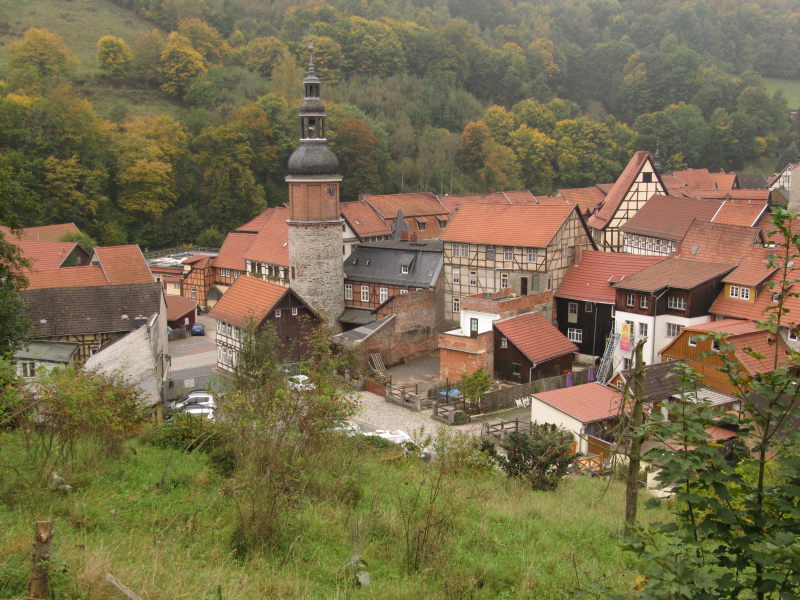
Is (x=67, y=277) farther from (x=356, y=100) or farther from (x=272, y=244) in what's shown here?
(x=356, y=100)

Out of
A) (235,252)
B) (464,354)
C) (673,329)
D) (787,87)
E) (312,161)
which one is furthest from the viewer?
(787,87)

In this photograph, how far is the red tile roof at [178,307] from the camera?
126 ft

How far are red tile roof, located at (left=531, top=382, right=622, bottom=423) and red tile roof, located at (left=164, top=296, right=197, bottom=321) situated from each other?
69.3ft

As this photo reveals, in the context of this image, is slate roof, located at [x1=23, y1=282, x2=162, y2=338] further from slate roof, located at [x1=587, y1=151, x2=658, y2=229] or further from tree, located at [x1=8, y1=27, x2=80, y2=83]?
tree, located at [x1=8, y1=27, x2=80, y2=83]

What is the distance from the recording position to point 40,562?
6.58 m

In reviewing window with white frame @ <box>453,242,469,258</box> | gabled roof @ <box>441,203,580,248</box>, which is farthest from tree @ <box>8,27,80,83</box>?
window with white frame @ <box>453,242,469,258</box>

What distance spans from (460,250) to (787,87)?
99263 mm

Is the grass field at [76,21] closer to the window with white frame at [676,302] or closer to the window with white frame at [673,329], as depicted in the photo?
the window with white frame at [676,302]

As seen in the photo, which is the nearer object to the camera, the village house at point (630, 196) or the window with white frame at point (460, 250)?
the window with white frame at point (460, 250)

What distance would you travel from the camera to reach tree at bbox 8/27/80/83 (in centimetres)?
6200

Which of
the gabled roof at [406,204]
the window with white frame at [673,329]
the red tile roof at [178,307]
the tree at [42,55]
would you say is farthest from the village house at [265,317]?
the tree at [42,55]

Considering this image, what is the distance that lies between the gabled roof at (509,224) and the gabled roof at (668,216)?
7537 mm

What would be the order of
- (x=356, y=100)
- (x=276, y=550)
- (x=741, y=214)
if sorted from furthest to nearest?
1. (x=356, y=100)
2. (x=741, y=214)
3. (x=276, y=550)

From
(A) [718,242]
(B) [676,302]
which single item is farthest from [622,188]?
(B) [676,302]
